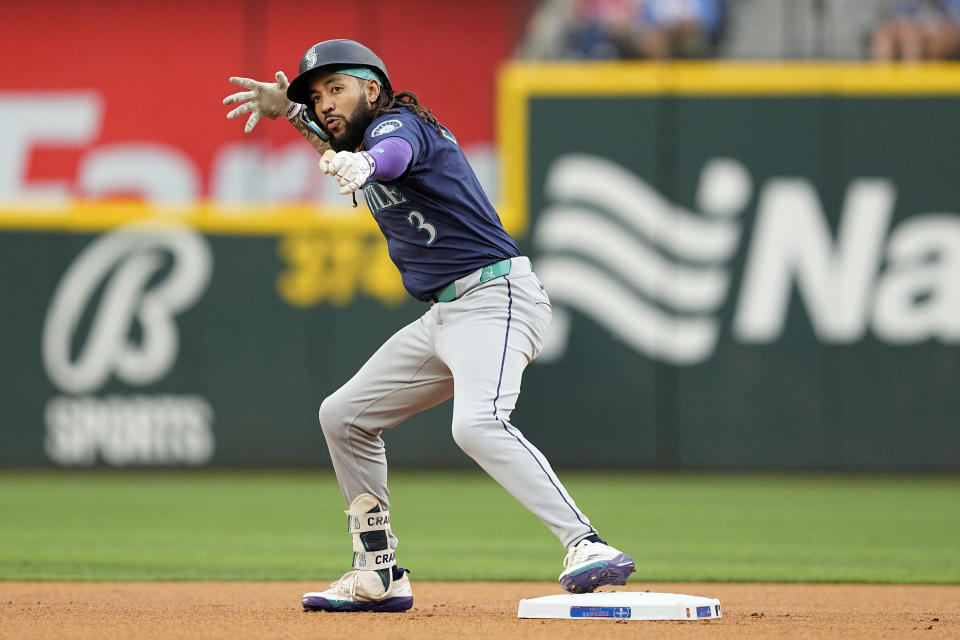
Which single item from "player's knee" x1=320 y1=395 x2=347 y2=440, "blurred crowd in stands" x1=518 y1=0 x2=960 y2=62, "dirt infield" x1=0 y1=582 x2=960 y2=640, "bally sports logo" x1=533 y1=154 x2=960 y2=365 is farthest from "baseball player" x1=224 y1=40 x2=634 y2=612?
"blurred crowd in stands" x1=518 y1=0 x2=960 y2=62

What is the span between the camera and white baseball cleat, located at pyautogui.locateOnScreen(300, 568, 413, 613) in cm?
505

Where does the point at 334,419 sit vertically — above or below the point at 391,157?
below

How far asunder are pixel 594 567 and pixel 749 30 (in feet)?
33.7

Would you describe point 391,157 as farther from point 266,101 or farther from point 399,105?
point 266,101

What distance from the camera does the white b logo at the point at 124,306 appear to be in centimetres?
1270

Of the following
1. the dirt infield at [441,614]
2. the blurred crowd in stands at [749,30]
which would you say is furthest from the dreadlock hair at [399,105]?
the blurred crowd in stands at [749,30]

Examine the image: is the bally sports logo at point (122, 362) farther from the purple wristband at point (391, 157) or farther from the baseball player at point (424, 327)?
the purple wristband at point (391, 157)

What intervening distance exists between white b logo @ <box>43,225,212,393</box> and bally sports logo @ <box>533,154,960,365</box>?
3177mm

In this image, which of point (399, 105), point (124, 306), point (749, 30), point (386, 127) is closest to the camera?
point (386, 127)

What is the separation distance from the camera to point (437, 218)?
194 inches

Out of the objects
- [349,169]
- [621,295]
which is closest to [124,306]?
[621,295]

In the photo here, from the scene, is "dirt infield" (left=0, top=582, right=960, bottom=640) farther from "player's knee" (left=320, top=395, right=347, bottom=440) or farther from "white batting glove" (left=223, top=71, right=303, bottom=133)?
"white batting glove" (left=223, top=71, right=303, bottom=133)

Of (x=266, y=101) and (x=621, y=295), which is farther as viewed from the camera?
(x=621, y=295)

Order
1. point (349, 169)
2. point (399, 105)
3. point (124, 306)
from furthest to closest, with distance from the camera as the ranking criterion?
1. point (124, 306)
2. point (399, 105)
3. point (349, 169)
